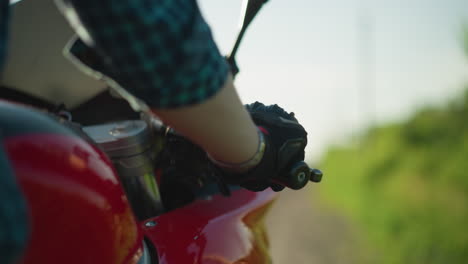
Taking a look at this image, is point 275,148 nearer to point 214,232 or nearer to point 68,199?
point 214,232

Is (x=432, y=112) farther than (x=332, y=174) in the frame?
No

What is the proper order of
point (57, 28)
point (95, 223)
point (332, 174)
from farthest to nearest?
point (332, 174) < point (57, 28) < point (95, 223)

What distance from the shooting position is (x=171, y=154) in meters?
1.12

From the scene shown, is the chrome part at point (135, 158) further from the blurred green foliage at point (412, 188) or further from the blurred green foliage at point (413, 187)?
the blurred green foliage at point (413, 187)

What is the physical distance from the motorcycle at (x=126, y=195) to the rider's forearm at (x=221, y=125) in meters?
0.17

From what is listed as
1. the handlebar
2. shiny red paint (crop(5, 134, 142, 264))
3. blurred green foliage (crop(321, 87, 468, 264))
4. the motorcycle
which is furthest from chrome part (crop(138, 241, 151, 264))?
blurred green foliage (crop(321, 87, 468, 264))

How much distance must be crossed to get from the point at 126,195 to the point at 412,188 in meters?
6.33

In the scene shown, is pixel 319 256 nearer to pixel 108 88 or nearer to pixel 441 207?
pixel 441 207

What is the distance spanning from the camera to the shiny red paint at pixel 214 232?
35.7 inches

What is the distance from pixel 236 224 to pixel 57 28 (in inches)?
35.6

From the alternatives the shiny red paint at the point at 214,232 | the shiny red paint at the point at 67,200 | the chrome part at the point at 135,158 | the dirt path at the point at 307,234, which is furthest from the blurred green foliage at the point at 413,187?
the shiny red paint at the point at 67,200

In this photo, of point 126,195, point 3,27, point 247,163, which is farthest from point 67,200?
point 126,195

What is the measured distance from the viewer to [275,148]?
862mm

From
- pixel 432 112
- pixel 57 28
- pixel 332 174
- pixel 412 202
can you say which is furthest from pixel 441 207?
pixel 57 28
